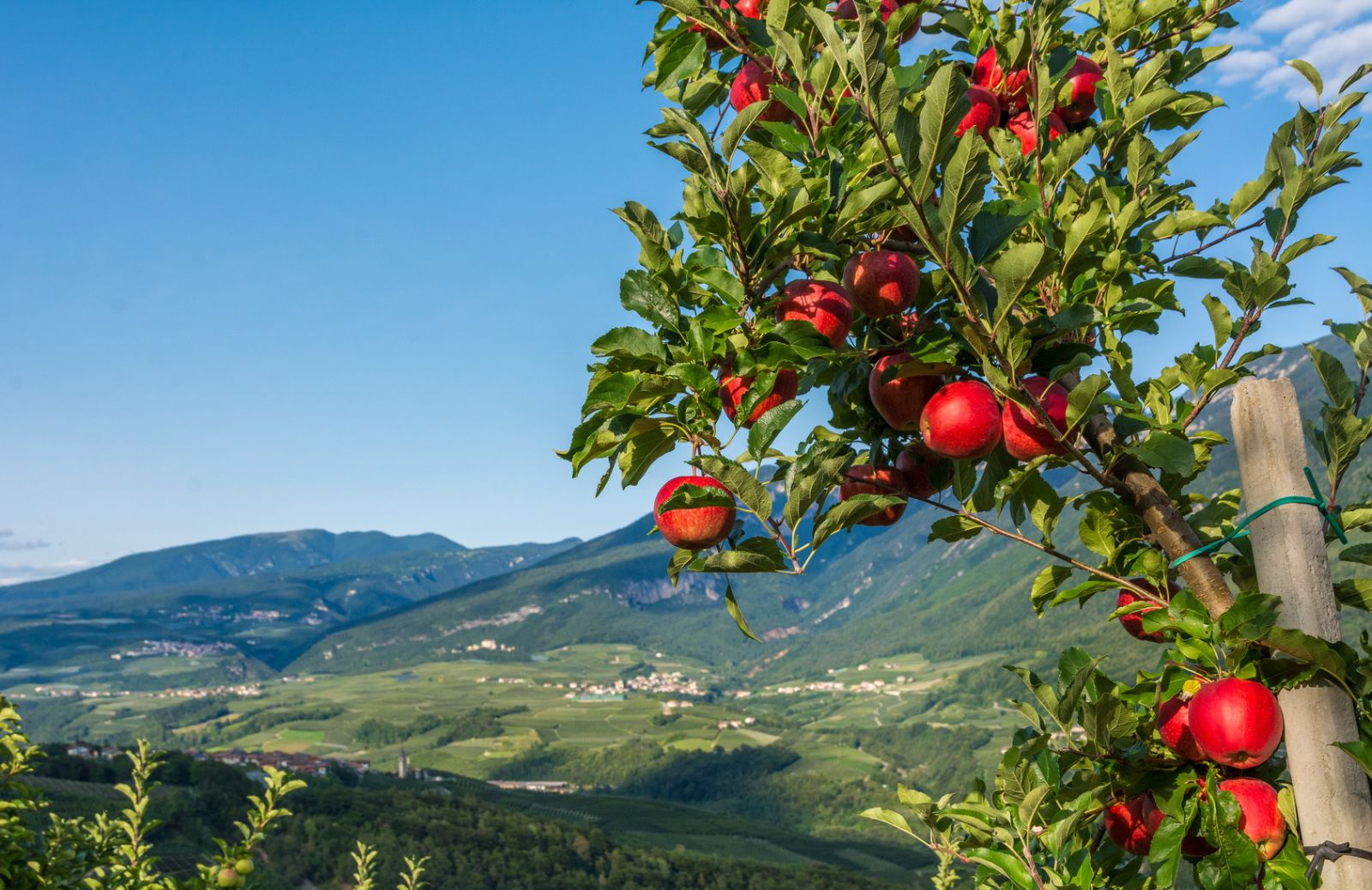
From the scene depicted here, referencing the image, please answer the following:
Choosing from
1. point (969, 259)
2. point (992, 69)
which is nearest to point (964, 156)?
point (969, 259)

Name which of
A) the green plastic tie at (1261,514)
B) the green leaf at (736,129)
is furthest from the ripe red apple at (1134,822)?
the green leaf at (736,129)

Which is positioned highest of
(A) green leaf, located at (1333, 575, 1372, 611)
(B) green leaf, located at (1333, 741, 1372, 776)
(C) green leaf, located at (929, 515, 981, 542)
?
(C) green leaf, located at (929, 515, 981, 542)

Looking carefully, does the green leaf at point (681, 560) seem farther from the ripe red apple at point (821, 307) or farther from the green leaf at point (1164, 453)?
the green leaf at point (1164, 453)

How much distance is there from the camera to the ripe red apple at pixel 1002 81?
2.53 meters

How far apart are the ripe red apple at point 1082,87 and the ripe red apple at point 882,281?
1.09 m

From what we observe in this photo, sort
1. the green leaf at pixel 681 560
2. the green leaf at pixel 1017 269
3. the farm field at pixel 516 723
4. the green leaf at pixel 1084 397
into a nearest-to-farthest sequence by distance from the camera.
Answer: the green leaf at pixel 1017 269, the green leaf at pixel 1084 397, the green leaf at pixel 681 560, the farm field at pixel 516 723

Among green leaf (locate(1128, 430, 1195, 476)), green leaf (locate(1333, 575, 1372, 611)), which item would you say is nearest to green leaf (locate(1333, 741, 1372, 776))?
green leaf (locate(1333, 575, 1372, 611))

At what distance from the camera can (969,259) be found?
Result: 1600 millimetres

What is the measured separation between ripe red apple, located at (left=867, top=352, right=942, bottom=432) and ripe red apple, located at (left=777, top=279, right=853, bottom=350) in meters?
0.17

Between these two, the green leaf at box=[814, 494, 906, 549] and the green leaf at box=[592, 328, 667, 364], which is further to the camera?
the green leaf at box=[814, 494, 906, 549]

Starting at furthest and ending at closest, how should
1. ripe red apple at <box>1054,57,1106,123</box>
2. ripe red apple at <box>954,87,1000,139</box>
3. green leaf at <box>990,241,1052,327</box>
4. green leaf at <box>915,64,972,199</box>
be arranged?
ripe red apple at <box>1054,57,1106,123</box>
ripe red apple at <box>954,87,1000,139</box>
green leaf at <box>990,241,1052,327</box>
green leaf at <box>915,64,972,199</box>

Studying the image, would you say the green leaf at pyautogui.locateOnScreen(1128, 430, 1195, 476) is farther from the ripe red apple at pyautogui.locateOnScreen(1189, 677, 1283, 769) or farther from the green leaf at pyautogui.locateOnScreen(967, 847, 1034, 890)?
the green leaf at pyautogui.locateOnScreen(967, 847, 1034, 890)

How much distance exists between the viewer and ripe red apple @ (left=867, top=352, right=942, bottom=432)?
6.67 feet

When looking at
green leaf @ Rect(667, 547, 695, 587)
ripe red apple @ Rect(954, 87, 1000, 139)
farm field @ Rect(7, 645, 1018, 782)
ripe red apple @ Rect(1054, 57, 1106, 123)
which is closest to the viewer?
green leaf @ Rect(667, 547, 695, 587)
